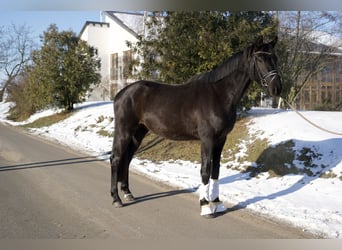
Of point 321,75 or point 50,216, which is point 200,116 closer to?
point 50,216

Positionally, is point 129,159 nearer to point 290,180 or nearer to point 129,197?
point 129,197

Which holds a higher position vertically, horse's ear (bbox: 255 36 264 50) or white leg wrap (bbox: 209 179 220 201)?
horse's ear (bbox: 255 36 264 50)

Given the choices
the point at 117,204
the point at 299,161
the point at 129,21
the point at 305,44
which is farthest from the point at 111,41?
the point at 117,204

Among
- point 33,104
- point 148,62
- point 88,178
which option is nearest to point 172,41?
point 148,62

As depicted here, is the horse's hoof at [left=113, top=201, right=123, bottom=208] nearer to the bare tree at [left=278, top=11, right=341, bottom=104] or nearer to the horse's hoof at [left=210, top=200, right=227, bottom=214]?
the horse's hoof at [left=210, top=200, right=227, bottom=214]

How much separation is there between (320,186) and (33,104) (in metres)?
24.3

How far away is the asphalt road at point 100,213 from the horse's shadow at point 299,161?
1.73 metres

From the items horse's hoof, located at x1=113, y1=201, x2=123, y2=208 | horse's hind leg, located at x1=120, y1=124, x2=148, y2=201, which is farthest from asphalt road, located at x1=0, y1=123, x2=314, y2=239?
horse's hind leg, located at x1=120, y1=124, x2=148, y2=201

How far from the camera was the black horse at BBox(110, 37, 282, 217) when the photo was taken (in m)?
4.88

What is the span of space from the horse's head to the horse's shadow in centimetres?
241

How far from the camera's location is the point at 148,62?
37.8 ft

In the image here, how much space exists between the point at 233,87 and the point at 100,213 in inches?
105

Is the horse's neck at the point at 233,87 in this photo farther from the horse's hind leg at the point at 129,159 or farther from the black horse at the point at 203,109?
the horse's hind leg at the point at 129,159

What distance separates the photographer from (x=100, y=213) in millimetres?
5160
